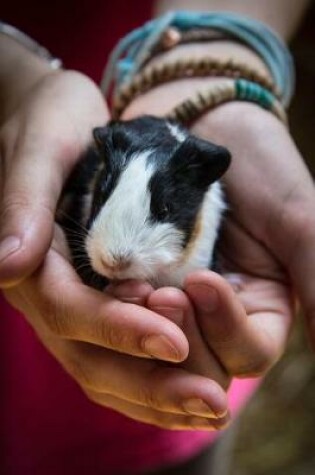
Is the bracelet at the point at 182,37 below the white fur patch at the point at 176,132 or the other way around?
the other way around

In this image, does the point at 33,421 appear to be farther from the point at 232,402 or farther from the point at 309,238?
the point at 309,238

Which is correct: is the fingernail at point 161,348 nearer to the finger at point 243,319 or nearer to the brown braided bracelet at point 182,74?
the finger at point 243,319

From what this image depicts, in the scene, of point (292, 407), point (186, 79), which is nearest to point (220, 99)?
point (186, 79)

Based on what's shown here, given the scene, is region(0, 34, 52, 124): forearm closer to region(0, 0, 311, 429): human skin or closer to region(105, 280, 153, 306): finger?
region(0, 0, 311, 429): human skin

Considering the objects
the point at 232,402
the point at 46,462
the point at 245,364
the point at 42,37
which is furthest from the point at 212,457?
the point at 42,37

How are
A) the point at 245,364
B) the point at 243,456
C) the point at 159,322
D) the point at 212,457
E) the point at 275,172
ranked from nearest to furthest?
the point at 159,322, the point at 245,364, the point at 275,172, the point at 212,457, the point at 243,456

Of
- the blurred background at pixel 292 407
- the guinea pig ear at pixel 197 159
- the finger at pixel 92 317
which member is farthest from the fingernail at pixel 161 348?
the blurred background at pixel 292 407

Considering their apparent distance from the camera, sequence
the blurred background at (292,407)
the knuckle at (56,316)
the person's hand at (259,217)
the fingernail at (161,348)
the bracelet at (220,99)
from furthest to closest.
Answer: the blurred background at (292,407) < the bracelet at (220,99) < the person's hand at (259,217) < the knuckle at (56,316) < the fingernail at (161,348)
